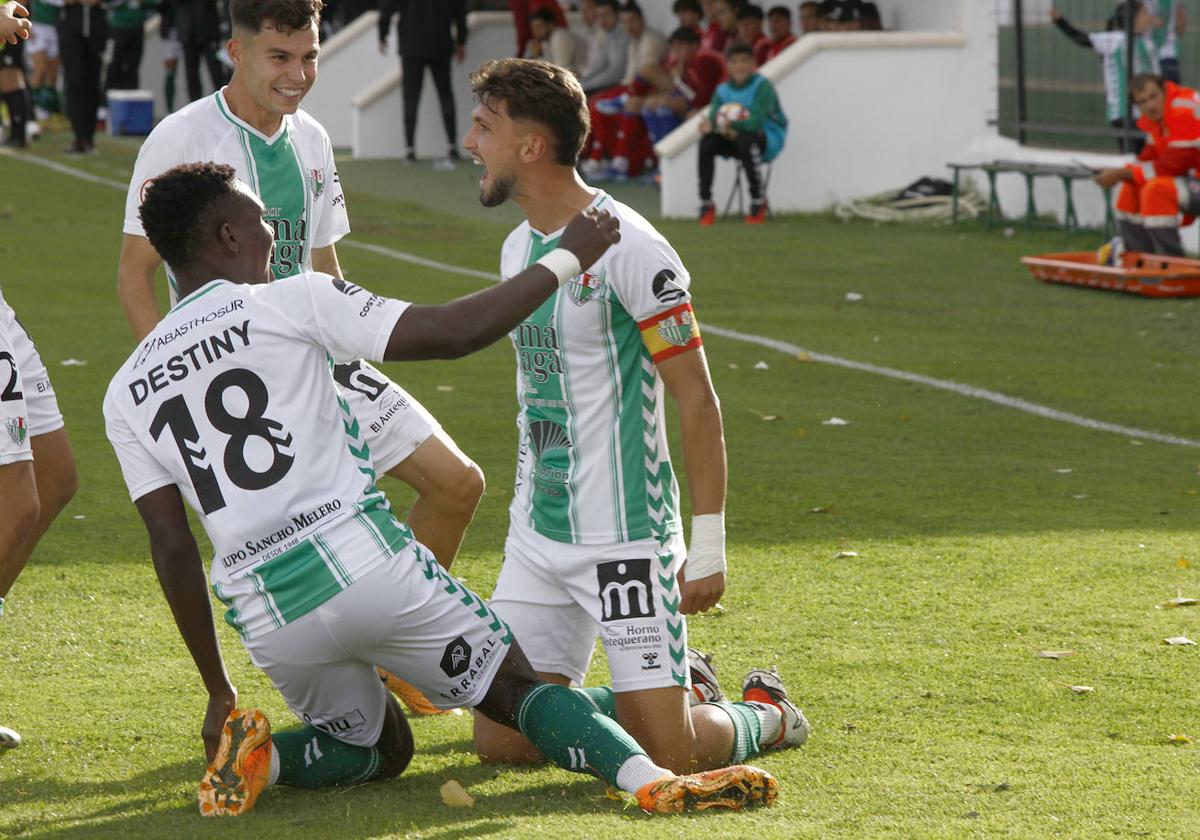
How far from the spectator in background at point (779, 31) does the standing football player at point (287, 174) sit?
15585mm

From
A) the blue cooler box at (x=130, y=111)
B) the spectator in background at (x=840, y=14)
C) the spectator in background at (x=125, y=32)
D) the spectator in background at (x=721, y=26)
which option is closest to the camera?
the spectator in background at (x=840, y=14)

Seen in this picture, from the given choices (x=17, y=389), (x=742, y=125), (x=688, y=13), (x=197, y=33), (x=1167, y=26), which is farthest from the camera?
(x=197, y=33)

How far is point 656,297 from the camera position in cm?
464

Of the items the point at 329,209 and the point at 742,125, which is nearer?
the point at 329,209

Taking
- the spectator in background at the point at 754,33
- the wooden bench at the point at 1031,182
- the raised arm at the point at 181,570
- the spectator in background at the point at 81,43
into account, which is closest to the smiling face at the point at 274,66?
the raised arm at the point at 181,570

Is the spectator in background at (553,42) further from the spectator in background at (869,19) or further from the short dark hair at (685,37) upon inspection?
the spectator in background at (869,19)

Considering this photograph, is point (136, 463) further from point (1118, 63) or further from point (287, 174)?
point (1118, 63)

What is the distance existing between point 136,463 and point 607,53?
63.3 feet

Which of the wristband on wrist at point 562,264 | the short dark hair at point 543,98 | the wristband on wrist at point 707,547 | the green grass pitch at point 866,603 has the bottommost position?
the green grass pitch at point 866,603

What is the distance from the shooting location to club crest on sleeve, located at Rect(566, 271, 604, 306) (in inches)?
185

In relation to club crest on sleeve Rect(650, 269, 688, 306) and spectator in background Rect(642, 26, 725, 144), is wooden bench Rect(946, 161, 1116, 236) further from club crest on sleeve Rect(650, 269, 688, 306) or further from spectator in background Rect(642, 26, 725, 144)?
club crest on sleeve Rect(650, 269, 688, 306)

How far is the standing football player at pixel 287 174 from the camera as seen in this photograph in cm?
556

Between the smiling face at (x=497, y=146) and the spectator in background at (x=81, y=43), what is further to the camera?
the spectator in background at (x=81, y=43)

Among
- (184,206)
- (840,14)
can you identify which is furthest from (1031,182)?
(184,206)
